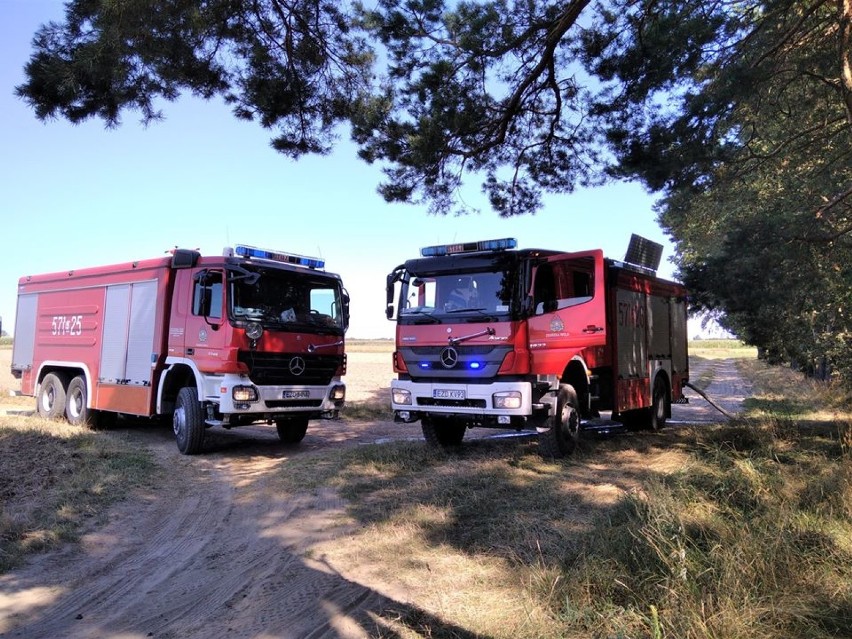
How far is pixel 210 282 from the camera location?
370 inches

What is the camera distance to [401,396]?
9.08 metres

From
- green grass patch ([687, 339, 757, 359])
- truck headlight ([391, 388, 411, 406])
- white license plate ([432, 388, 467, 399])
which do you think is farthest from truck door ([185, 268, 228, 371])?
green grass patch ([687, 339, 757, 359])

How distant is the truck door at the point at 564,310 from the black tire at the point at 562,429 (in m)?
0.47

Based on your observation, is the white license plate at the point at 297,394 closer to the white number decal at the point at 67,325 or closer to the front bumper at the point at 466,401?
the front bumper at the point at 466,401

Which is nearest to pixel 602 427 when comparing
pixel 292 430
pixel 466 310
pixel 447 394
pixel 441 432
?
pixel 441 432

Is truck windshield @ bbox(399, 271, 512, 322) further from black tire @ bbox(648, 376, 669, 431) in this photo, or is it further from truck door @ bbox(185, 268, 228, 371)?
black tire @ bbox(648, 376, 669, 431)

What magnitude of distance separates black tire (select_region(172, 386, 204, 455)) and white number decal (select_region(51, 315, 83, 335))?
4113mm

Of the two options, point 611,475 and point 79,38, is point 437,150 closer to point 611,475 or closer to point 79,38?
point 79,38

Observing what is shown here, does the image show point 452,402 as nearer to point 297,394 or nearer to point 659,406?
point 297,394

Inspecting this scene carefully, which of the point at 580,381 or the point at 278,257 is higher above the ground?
the point at 278,257

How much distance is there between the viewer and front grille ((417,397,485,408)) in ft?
27.3

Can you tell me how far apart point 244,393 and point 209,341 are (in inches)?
39.3

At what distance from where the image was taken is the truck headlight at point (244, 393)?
911 centimetres

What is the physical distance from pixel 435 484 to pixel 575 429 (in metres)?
2.76
